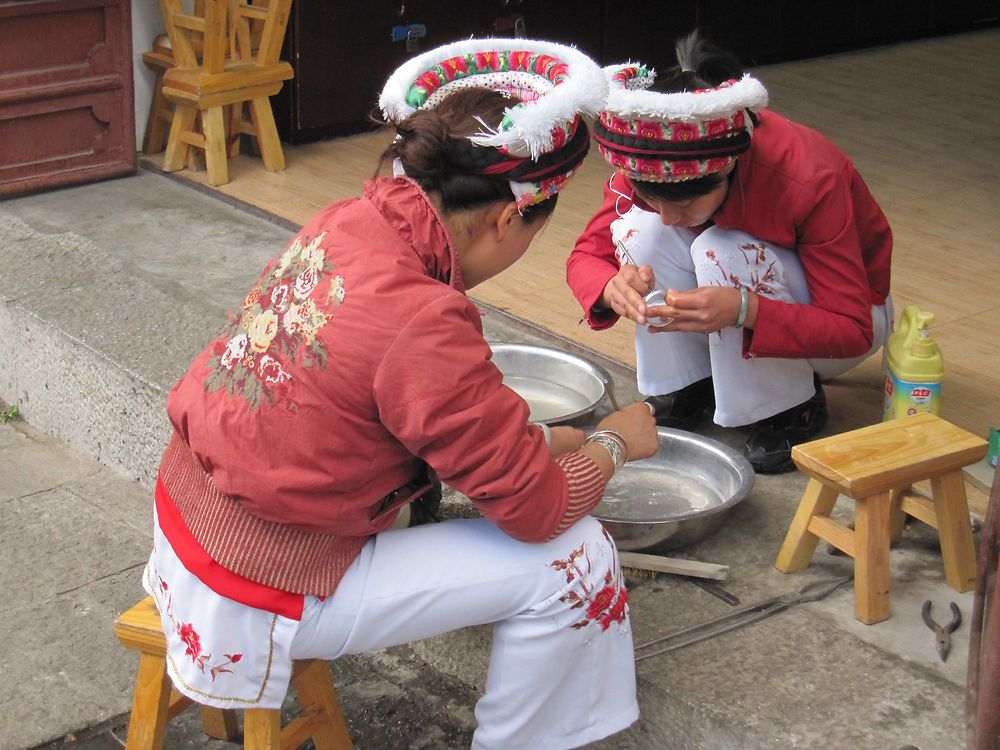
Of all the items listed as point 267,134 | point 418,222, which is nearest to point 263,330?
point 418,222

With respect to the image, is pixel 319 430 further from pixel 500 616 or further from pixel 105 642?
pixel 105 642

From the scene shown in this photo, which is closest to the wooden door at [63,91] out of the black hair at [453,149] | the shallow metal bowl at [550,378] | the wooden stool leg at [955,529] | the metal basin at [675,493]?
the shallow metal bowl at [550,378]

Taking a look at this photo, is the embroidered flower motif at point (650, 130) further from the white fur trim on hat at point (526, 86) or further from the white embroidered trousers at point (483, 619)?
the white embroidered trousers at point (483, 619)

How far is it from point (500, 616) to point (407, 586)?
5.9 inches

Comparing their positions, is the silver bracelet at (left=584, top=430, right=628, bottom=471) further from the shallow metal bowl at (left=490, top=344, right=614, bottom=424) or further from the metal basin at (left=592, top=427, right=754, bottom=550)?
the shallow metal bowl at (left=490, top=344, right=614, bottom=424)

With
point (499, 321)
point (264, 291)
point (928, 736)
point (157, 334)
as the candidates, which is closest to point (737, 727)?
point (928, 736)

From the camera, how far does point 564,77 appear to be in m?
1.94

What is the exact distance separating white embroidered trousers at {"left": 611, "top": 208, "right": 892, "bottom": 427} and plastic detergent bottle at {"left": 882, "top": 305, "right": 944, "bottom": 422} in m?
0.17

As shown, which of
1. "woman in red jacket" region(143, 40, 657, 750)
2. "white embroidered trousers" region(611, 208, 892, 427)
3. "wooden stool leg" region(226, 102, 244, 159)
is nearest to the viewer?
"woman in red jacket" region(143, 40, 657, 750)

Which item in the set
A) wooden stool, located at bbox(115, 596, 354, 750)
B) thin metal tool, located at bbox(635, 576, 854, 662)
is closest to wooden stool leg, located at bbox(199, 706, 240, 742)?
wooden stool, located at bbox(115, 596, 354, 750)

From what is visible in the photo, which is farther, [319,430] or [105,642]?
[105,642]

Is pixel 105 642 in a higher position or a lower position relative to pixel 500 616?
lower

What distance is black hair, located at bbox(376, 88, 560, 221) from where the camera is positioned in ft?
6.10

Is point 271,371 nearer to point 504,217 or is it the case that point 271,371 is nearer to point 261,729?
point 504,217
